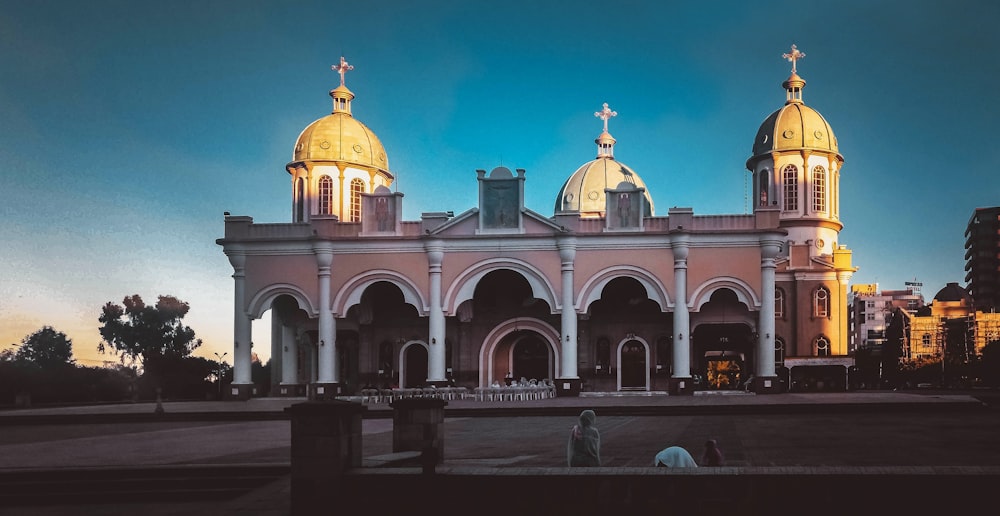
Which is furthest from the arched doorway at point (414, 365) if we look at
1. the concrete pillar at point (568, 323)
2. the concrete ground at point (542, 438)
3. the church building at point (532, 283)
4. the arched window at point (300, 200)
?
the concrete ground at point (542, 438)

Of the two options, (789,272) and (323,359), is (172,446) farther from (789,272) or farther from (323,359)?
(789,272)

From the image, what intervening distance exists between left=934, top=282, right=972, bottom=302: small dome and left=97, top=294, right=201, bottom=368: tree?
7190 cm

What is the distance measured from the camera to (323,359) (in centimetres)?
4306

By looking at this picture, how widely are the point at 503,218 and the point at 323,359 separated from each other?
1016 centimetres

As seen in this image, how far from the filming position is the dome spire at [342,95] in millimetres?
54344

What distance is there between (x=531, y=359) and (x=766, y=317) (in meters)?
12.0

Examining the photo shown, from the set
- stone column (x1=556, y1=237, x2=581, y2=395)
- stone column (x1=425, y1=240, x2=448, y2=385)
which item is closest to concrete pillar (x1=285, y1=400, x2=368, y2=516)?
stone column (x1=556, y1=237, x2=581, y2=395)

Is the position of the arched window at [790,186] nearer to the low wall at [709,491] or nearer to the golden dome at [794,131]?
the golden dome at [794,131]

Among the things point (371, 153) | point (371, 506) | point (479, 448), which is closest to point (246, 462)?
point (479, 448)

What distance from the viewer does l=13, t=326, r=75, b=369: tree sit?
68.3 metres

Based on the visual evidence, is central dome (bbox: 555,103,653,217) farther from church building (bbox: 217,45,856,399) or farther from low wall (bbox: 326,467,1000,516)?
low wall (bbox: 326,467,1000,516)

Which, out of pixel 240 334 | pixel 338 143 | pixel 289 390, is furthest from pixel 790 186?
pixel 240 334

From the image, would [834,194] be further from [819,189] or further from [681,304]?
[681,304]

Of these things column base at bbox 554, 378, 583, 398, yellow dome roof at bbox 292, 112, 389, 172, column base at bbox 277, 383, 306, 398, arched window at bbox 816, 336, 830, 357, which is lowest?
column base at bbox 277, 383, 306, 398
